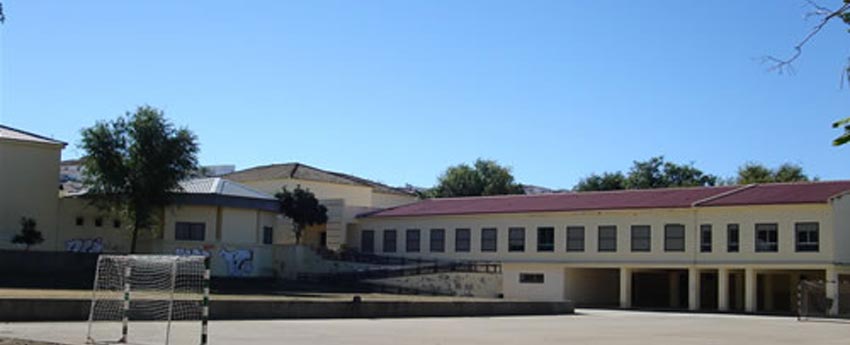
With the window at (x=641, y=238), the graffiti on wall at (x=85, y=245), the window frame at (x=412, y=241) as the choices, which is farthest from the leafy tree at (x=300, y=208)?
the window at (x=641, y=238)

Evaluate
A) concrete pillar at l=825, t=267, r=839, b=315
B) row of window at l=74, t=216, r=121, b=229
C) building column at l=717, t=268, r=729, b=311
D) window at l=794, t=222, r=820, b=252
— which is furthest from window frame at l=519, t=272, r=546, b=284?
row of window at l=74, t=216, r=121, b=229

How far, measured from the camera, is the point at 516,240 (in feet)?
226

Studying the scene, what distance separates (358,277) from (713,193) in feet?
73.4

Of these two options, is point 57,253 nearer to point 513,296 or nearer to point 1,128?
point 1,128

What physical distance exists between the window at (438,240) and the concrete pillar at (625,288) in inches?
548

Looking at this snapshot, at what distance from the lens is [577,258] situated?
65.2 metres

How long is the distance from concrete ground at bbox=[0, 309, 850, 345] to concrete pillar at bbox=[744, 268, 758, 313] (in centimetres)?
1937

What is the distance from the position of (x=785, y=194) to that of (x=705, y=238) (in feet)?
16.7

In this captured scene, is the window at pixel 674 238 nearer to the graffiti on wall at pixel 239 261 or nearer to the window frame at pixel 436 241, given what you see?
the window frame at pixel 436 241

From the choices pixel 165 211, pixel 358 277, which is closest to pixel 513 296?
pixel 358 277

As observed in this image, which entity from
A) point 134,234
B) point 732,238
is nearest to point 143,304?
point 134,234

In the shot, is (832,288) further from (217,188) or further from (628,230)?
(217,188)

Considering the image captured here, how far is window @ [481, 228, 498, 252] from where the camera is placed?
69938 mm

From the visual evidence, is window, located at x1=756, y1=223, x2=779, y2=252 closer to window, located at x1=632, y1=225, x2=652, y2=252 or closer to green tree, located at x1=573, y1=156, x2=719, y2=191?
window, located at x1=632, y1=225, x2=652, y2=252
